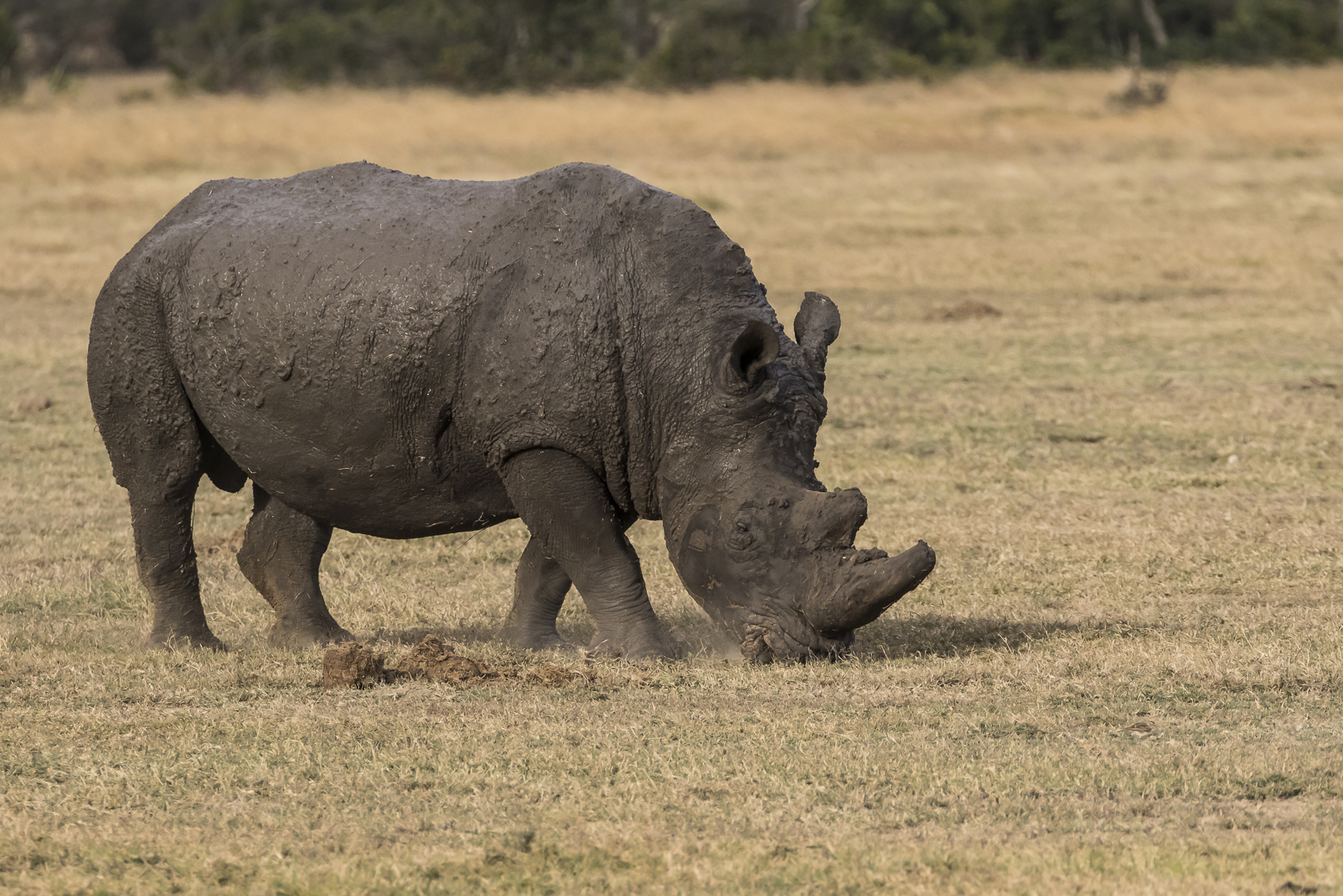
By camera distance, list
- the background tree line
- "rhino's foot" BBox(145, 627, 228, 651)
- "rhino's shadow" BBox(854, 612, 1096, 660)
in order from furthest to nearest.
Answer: the background tree line → "rhino's foot" BBox(145, 627, 228, 651) → "rhino's shadow" BBox(854, 612, 1096, 660)

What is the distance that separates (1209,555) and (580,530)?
13.4 feet

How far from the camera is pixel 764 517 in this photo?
292 inches

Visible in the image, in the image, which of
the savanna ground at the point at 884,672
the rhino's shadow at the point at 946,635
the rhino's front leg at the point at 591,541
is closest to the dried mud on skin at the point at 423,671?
the savanna ground at the point at 884,672

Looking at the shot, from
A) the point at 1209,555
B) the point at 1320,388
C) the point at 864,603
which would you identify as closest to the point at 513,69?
the point at 1320,388

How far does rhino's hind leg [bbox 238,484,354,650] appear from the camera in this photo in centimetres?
873

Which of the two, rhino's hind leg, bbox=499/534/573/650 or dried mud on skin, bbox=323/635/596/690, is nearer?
dried mud on skin, bbox=323/635/596/690

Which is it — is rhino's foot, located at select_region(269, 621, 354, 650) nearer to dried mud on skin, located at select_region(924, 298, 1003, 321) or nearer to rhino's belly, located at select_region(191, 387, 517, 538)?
rhino's belly, located at select_region(191, 387, 517, 538)

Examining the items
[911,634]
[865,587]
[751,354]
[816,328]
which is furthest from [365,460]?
[911,634]

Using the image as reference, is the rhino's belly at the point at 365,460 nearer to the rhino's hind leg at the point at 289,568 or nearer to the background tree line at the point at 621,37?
the rhino's hind leg at the point at 289,568

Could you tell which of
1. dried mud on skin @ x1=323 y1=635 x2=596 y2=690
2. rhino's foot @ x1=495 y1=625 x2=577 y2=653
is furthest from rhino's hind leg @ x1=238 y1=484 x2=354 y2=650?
dried mud on skin @ x1=323 y1=635 x2=596 y2=690

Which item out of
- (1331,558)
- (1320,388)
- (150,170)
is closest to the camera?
(1331,558)

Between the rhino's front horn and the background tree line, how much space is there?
3406 centimetres

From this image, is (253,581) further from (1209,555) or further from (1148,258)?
(1148,258)

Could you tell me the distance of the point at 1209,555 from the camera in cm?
1012
